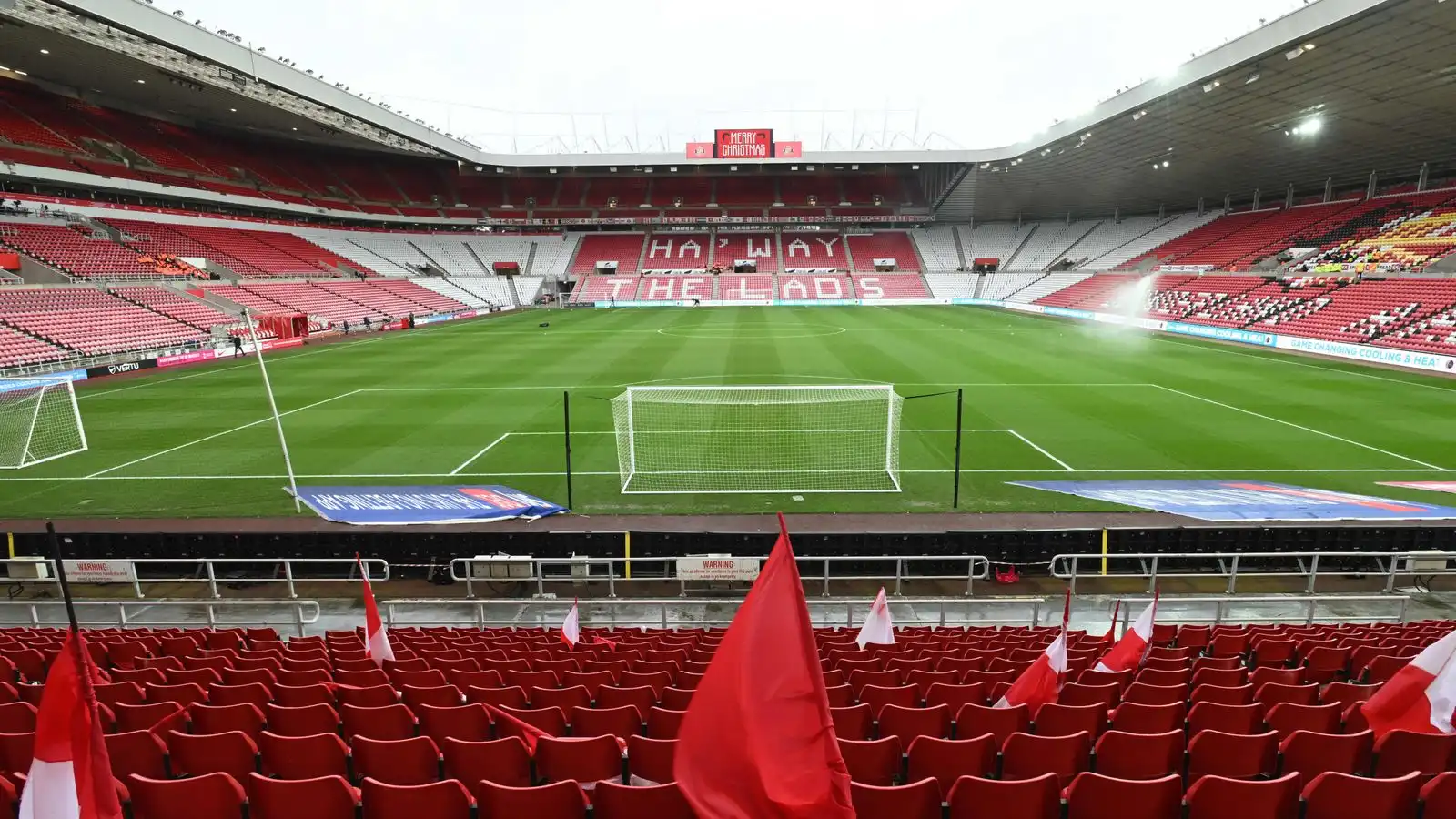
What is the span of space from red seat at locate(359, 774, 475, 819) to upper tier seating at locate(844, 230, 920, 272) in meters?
71.5

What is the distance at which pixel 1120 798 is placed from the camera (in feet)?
11.6

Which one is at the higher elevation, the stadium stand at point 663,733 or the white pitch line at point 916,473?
the stadium stand at point 663,733

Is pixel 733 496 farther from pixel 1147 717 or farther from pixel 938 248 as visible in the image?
pixel 938 248

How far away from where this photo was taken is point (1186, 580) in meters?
10.9

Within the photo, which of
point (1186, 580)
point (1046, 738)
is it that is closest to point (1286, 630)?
point (1186, 580)

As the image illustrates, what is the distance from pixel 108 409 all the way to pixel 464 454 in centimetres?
1445

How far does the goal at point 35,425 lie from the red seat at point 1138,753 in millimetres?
21050

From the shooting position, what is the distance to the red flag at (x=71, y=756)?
2.90 meters

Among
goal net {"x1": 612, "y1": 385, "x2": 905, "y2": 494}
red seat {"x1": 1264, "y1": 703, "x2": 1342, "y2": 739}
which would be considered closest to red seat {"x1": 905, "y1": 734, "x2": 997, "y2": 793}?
red seat {"x1": 1264, "y1": 703, "x2": 1342, "y2": 739}

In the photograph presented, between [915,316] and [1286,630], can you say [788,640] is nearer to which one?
[1286,630]

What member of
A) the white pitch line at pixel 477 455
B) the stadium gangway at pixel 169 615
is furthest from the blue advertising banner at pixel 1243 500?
the stadium gangway at pixel 169 615

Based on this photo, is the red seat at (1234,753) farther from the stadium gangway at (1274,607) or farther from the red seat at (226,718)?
the red seat at (226,718)

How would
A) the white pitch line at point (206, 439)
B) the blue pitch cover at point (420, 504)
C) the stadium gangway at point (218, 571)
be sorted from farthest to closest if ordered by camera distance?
the white pitch line at point (206, 439) → the blue pitch cover at point (420, 504) → the stadium gangway at point (218, 571)

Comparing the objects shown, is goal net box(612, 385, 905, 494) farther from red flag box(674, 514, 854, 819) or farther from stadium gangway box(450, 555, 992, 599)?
red flag box(674, 514, 854, 819)
